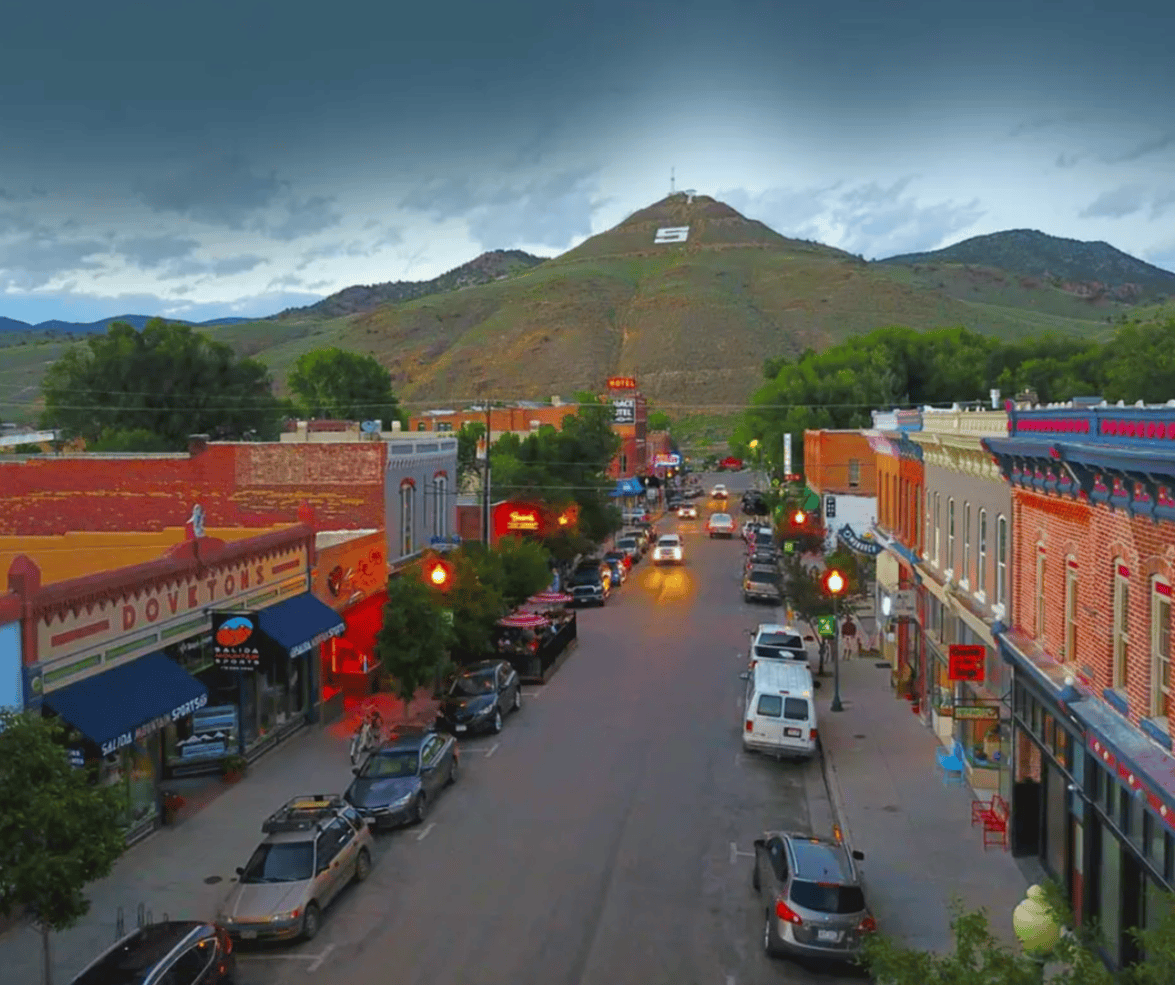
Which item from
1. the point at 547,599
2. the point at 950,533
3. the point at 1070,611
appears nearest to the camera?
the point at 1070,611

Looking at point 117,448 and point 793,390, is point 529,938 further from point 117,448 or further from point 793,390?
point 793,390

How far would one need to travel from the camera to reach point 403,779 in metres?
23.1

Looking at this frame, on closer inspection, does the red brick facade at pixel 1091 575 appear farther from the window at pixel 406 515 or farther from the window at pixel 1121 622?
the window at pixel 406 515

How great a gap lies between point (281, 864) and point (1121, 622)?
11.8m

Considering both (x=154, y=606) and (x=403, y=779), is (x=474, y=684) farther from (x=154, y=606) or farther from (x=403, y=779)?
(x=154, y=606)

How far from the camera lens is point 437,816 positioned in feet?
76.4

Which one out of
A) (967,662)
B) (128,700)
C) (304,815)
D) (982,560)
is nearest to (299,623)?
(128,700)

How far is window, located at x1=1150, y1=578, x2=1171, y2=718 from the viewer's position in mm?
13805

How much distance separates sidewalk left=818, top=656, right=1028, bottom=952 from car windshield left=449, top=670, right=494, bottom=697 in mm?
8434

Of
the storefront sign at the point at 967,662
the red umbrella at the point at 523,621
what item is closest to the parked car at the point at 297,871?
the storefront sign at the point at 967,662

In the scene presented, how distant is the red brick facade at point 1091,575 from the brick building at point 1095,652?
0.03 m

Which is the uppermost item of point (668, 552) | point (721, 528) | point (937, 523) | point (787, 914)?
point (937, 523)

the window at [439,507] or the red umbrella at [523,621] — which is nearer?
the red umbrella at [523,621]

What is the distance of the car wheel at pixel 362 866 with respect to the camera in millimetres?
19316
